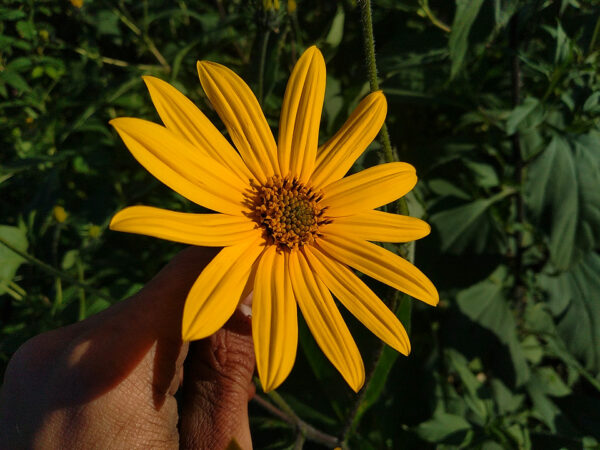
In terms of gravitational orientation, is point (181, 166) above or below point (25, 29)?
below

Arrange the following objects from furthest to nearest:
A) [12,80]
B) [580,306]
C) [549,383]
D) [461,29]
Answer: [549,383] < [580,306] < [12,80] < [461,29]

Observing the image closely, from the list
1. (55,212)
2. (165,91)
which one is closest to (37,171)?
(55,212)

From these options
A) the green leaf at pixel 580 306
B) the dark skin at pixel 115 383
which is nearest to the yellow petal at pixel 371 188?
the dark skin at pixel 115 383

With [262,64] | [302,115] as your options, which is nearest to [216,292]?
[302,115]

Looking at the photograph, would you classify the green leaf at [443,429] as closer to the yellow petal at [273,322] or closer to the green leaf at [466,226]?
the green leaf at [466,226]

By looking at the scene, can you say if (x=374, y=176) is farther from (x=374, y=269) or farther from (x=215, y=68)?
(x=215, y=68)

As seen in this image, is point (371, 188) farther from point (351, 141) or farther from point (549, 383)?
point (549, 383)
